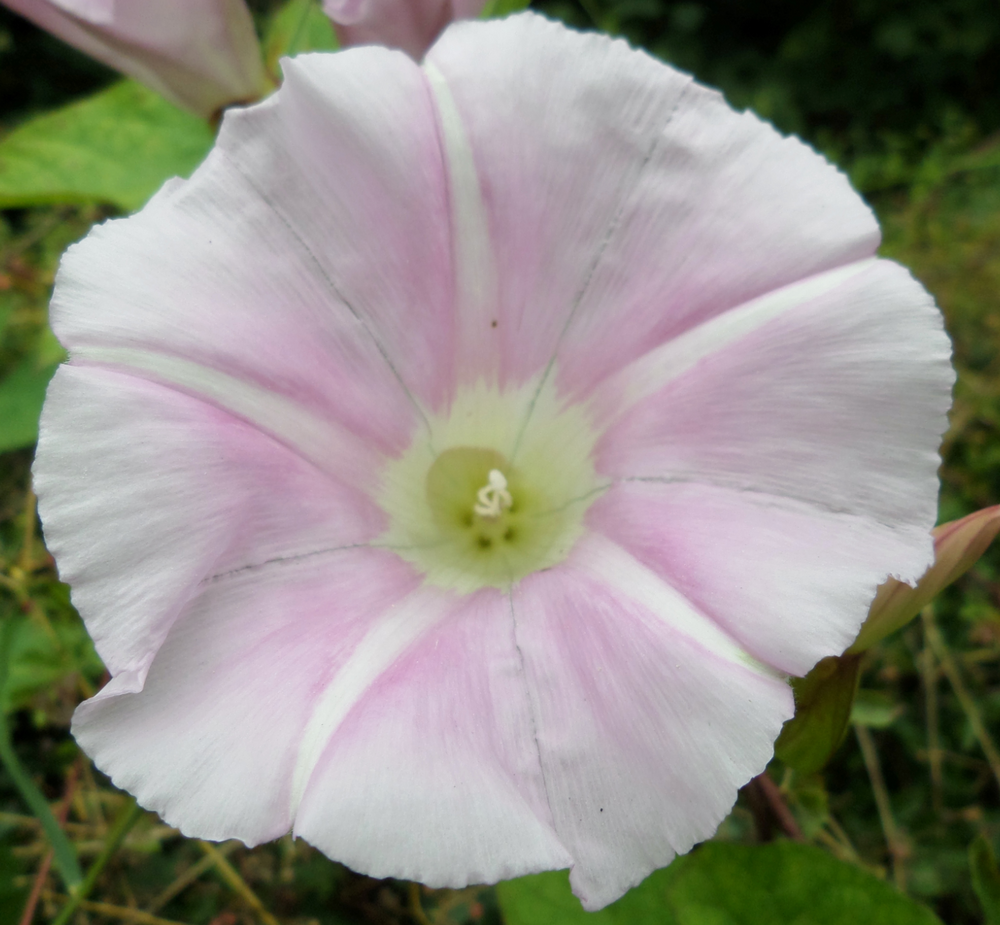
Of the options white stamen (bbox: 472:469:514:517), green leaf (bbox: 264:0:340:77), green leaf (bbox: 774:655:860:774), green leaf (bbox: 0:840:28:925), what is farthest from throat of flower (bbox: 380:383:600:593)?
green leaf (bbox: 0:840:28:925)

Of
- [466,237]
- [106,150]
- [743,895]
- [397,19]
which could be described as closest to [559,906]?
[743,895]

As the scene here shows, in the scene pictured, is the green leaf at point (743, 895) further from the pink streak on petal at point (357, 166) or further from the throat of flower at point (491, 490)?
the pink streak on petal at point (357, 166)

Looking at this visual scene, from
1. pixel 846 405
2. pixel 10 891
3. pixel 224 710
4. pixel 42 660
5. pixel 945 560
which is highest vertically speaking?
pixel 846 405

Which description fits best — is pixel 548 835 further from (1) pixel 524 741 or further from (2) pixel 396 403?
(2) pixel 396 403

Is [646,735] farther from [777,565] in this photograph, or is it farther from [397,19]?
[397,19]

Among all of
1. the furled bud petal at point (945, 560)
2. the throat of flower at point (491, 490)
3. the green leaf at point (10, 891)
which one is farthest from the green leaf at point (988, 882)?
the green leaf at point (10, 891)
